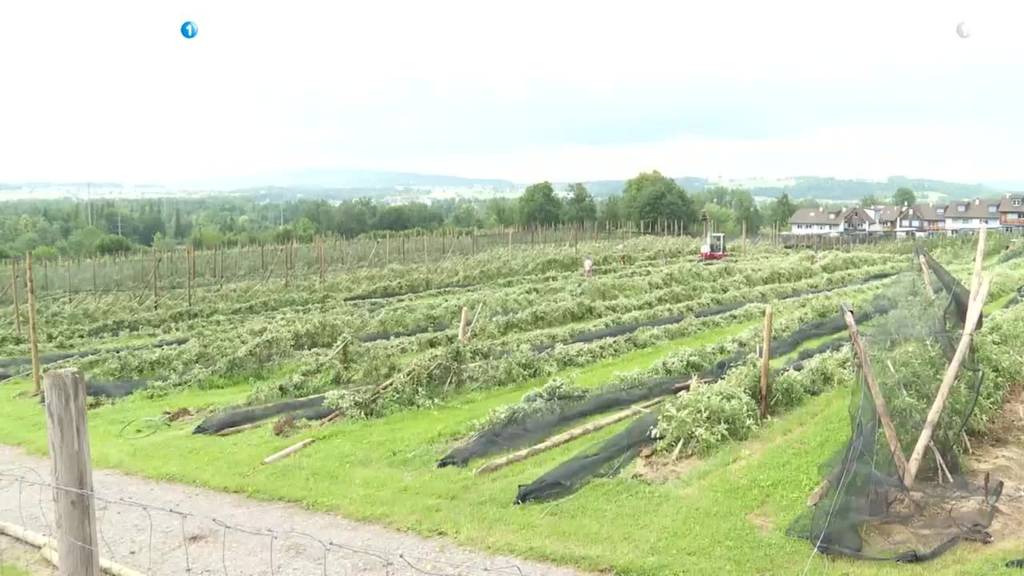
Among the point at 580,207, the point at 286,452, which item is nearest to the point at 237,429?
the point at 286,452

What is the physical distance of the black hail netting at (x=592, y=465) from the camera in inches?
443

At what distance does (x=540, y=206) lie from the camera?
93.3m

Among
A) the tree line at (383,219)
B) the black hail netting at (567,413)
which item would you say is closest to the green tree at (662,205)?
the tree line at (383,219)

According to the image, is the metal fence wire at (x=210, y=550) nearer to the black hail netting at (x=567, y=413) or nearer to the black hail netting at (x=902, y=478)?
the black hail netting at (x=567, y=413)

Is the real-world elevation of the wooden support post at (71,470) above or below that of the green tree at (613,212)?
below

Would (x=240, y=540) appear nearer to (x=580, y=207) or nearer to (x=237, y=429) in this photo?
(x=237, y=429)

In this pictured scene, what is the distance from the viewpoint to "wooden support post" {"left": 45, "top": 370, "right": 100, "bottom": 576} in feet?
18.7

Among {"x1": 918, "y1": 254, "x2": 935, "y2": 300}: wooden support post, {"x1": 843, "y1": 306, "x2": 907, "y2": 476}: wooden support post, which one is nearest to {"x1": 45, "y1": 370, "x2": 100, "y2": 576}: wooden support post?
{"x1": 843, "y1": 306, "x2": 907, "y2": 476}: wooden support post

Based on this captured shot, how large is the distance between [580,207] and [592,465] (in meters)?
84.0

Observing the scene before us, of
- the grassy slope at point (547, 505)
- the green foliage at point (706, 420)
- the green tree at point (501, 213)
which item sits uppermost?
the green tree at point (501, 213)

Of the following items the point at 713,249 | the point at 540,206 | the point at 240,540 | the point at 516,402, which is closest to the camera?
the point at 240,540

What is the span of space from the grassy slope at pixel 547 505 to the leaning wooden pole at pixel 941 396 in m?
1.00

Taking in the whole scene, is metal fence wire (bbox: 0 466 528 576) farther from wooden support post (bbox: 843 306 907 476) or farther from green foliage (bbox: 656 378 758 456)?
wooden support post (bbox: 843 306 907 476)

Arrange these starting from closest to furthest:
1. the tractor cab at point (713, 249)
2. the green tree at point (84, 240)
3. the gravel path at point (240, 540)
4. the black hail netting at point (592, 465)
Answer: the gravel path at point (240, 540) < the black hail netting at point (592, 465) < the tractor cab at point (713, 249) < the green tree at point (84, 240)
